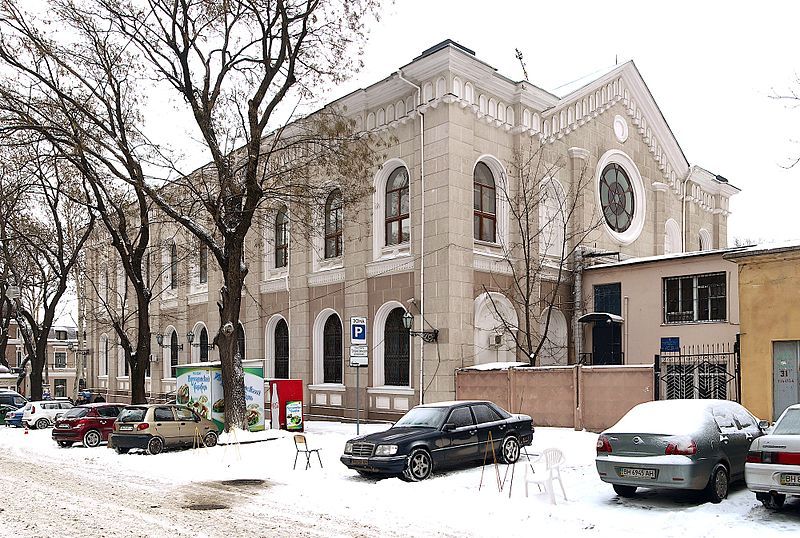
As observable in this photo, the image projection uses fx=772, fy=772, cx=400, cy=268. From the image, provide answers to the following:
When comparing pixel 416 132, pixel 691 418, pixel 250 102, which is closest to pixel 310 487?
pixel 691 418

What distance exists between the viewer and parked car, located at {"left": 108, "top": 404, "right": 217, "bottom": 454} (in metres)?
19.8

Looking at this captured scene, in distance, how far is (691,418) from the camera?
37.4 feet

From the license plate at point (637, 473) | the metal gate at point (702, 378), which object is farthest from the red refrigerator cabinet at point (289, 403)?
the license plate at point (637, 473)

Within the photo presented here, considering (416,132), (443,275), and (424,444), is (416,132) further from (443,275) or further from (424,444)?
(424,444)

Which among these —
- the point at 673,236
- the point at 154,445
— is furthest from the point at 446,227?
the point at 673,236

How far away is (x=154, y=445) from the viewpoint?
19.8m

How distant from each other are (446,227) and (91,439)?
40.0 feet

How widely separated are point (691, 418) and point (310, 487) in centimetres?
657

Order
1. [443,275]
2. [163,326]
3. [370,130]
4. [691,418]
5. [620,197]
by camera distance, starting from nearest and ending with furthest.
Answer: [691,418]
[443,275]
[370,130]
[620,197]
[163,326]

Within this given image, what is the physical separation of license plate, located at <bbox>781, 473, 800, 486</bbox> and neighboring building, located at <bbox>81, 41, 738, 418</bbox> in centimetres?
1380

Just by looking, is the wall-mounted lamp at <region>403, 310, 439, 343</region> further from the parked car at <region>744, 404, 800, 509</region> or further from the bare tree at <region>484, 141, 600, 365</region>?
the parked car at <region>744, 404, 800, 509</region>

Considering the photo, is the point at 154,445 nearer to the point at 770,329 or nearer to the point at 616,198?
the point at 770,329

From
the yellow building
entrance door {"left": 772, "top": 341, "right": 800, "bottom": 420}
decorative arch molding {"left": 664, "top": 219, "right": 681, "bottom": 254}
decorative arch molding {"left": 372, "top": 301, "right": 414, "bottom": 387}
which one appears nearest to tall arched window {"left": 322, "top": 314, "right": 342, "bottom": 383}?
decorative arch molding {"left": 372, "top": 301, "right": 414, "bottom": 387}

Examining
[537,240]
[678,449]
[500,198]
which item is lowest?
[678,449]
